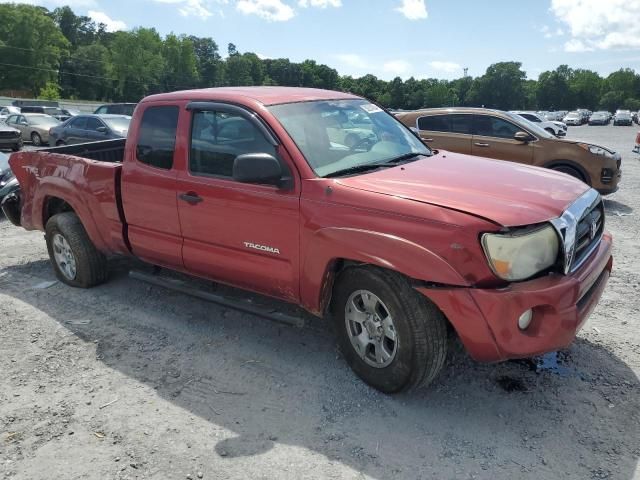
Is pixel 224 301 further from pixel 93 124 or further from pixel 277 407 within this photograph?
pixel 93 124

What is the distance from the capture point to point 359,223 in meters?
3.23

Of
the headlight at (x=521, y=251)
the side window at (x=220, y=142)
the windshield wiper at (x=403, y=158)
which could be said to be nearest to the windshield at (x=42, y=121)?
the side window at (x=220, y=142)

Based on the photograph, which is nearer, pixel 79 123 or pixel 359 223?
pixel 359 223

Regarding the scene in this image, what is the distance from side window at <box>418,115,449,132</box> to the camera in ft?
34.0

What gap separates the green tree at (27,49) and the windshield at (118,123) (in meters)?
85.0

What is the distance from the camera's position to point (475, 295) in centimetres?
290

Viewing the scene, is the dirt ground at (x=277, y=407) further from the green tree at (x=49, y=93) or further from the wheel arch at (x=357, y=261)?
the green tree at (x=49, y=93)

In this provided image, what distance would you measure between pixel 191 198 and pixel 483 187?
2.11 m

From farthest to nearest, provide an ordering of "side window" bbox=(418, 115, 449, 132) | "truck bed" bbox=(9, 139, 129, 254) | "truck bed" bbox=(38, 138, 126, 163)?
"side window" bbox=(418, 115, 449, 132) → "truck bed" bbox=(38, 138, 126, 163) → "truck bed" bbox=(9, 139, 129, 254)

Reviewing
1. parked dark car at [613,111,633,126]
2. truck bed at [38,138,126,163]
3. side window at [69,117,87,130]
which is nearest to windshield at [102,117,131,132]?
side window at [69,117,87,130]

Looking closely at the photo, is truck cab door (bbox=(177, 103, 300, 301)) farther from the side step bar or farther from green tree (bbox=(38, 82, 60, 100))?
green tree (bbox=(38, 82, 60, 100))

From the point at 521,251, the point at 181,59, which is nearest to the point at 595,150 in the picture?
the point at 521,251

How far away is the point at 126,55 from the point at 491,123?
10439 cm

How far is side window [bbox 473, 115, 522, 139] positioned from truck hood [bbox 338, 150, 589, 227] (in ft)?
20.4
